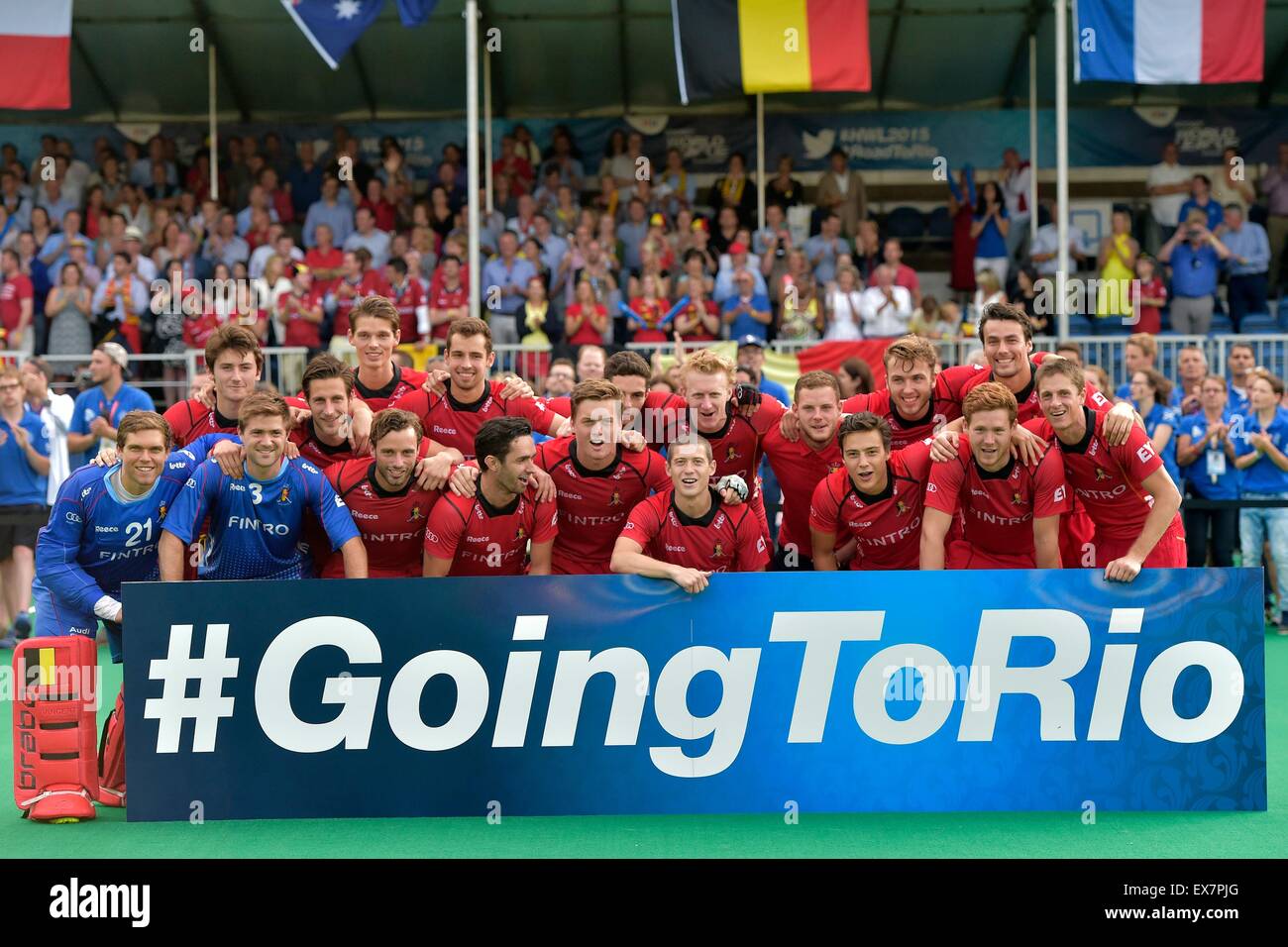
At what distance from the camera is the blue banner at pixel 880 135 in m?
20.4

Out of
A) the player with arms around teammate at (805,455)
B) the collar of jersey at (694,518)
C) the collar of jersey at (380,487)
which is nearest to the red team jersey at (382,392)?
the collar of jersey at (380,487)

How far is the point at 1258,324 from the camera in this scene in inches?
669

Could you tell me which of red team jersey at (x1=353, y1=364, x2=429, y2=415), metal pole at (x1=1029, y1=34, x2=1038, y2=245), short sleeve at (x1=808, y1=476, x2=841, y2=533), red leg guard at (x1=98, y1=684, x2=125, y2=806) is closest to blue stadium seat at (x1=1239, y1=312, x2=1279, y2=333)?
metal pole at (x1=1029, y1=34, x2=1038, y2=245)

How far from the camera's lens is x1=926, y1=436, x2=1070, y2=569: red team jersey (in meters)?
7.28

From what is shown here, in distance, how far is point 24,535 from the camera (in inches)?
487

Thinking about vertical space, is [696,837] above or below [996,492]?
below

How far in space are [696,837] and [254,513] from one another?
279 cm

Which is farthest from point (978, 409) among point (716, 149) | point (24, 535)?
point (716, 149)

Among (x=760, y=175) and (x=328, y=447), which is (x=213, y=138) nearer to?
(x=760, y=175)

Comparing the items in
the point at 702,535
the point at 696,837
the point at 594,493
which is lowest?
the point at 696,837

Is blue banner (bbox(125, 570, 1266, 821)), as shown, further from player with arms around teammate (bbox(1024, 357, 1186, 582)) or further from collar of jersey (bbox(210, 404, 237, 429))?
collar of jersey (bbox(210, 404, 237, 429))

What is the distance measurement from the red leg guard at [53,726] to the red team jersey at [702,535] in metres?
2.81

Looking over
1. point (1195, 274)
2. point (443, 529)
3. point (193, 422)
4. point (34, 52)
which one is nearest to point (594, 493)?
point (443, 529)

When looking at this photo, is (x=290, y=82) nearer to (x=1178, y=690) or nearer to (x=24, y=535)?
(x=24, y=535)
